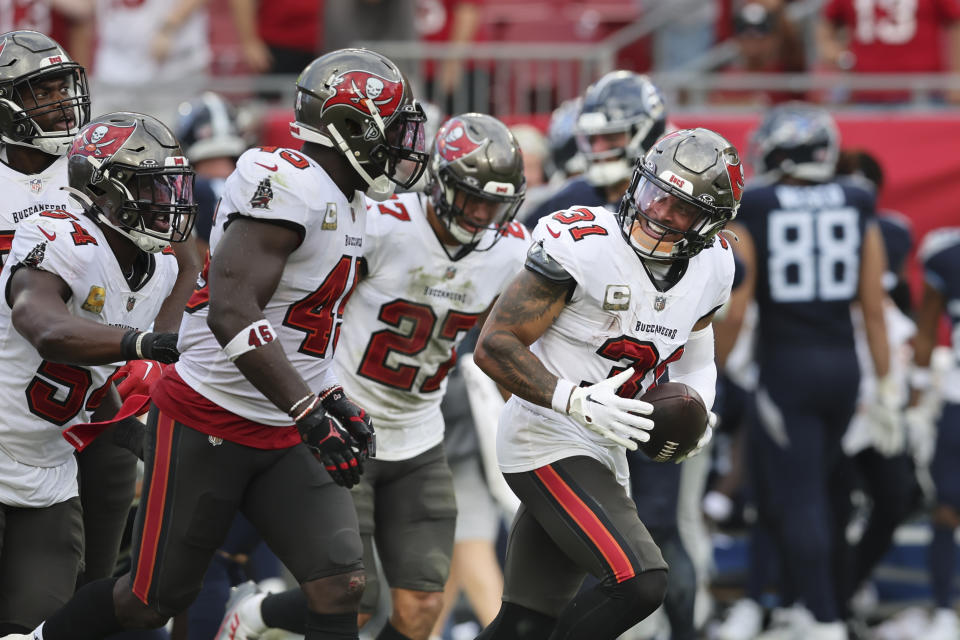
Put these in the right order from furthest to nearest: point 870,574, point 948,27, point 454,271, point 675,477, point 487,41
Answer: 1. point 487,41
2. point 948,27
3. point 870,574
4. point 675,477
5. point 454,271

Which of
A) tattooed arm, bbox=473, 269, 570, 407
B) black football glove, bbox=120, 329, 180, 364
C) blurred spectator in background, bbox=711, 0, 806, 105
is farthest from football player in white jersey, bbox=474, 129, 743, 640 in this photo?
blurred spectator in background, bbox=711, 0, 806, 105

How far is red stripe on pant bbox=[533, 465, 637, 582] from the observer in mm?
4098

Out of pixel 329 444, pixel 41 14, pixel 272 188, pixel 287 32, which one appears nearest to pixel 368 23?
pixel 287 32

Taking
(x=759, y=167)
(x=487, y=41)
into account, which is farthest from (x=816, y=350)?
(x=487, y=41)

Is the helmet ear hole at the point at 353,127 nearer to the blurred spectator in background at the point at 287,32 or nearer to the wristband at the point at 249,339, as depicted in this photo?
the wristband at the point at 249,339

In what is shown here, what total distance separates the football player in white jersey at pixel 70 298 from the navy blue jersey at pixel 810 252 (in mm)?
3272

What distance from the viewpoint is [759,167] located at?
7039mm

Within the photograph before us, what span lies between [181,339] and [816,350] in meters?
3.57

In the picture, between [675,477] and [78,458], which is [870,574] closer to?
[675,477]

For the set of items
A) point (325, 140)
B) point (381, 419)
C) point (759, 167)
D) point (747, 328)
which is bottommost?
point (747, 328)

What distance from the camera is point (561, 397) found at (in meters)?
4.09

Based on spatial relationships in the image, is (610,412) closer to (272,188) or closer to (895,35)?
(272,188)

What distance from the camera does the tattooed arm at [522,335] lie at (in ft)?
13.6

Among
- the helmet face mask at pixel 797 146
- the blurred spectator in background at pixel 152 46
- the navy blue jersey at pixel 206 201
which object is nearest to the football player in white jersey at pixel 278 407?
the navy blue jersey at pixel 206 201
